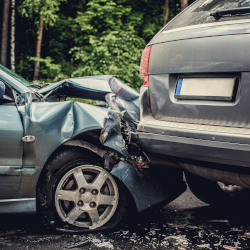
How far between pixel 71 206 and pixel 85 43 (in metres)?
16.0

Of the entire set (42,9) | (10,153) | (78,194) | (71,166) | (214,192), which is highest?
(42,9)

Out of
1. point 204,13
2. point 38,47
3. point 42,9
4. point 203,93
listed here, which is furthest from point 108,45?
point 203,93

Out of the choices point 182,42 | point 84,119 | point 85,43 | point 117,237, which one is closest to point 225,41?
point 182,42

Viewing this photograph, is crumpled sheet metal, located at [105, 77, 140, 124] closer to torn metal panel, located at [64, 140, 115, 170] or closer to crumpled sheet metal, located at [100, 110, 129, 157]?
crumpled sheet metal, located at [100, 110, 129, 157]

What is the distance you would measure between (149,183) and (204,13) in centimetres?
145

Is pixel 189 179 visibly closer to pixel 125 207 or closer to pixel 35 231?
pixel 125 207

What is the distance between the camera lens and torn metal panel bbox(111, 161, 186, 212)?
2.72 meters

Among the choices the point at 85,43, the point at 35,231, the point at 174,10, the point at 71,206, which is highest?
the point at 174,10

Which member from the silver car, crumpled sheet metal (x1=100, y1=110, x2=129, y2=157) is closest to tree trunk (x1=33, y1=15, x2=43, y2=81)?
the silver car

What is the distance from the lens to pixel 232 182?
242cm

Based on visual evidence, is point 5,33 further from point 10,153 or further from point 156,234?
point 156,234

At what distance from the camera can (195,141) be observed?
227cm

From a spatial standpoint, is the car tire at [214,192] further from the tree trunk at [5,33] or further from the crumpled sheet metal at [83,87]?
the tree trunk at [5,33]

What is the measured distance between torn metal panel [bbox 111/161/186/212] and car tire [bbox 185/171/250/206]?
366mm
